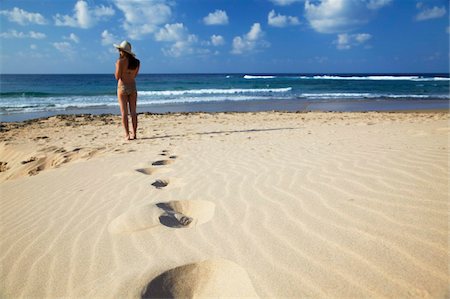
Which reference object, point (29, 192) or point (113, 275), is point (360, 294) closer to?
point (113, 275)

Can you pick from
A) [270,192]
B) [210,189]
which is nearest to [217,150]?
[210,189]

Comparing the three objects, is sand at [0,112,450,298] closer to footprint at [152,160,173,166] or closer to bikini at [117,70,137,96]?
footprint at [152,160,173,166]

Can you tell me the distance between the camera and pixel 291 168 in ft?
11.6

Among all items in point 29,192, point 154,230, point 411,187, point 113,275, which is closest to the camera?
point 113,275

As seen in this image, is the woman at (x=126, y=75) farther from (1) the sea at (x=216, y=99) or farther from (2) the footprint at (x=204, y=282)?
(1) the sea at (x=216, y=99)

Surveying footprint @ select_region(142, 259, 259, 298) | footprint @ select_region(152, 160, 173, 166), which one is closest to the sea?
footprint @ select_region(152, 160, 173, 166)

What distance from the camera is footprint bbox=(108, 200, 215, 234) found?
90.7 inches

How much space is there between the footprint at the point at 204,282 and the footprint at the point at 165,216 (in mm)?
571

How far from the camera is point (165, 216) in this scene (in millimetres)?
2465

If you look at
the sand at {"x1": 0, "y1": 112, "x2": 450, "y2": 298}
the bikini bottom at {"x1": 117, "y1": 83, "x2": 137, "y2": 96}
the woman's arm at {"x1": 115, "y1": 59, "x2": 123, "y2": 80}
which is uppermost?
the woman's arm at {"x1": 115, "y1": 59, "x2": 123, "y2": 80}

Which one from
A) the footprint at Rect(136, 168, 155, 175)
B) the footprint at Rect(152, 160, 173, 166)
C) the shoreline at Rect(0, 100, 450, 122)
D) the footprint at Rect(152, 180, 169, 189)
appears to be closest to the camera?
the footprint at Rect(152, 180, 169, 189)

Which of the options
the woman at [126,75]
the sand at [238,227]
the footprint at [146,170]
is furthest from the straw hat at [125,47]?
the footprint at [146,170]

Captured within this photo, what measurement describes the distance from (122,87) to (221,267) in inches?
209

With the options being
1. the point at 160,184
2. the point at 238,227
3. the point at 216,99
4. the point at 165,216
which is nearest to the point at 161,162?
the point at 160,184
